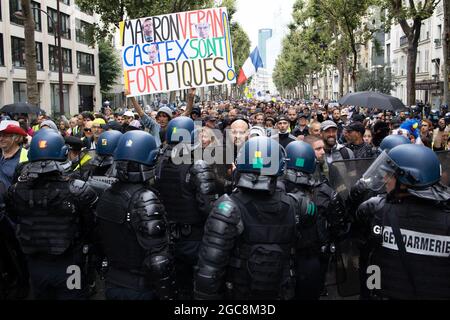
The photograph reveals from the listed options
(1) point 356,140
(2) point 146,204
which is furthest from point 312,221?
(1) point 356,140

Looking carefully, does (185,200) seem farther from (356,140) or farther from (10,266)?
(356,140)

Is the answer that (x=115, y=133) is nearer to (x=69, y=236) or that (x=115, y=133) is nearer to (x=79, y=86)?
(x=69, y=236)

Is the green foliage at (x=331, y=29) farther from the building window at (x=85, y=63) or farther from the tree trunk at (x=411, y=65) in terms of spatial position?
the building window at (x=85, y=63)

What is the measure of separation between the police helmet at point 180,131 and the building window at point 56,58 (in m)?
35.4

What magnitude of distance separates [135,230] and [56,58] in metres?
38.0

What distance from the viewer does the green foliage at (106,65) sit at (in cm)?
4822

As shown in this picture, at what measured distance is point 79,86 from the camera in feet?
144

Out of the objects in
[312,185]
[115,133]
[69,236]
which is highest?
[115,133]

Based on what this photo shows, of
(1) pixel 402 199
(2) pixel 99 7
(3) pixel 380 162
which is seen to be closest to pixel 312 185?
(3) pixel 380 162

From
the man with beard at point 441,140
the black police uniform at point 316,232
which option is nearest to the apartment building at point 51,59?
the man with beard at point 441,140

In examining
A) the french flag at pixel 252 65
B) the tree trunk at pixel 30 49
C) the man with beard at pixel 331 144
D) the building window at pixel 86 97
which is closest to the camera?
the man with beard at pixel 331 144

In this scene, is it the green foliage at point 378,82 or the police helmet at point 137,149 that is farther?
the green foliage at point 378,82

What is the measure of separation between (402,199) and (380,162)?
368 millimetres

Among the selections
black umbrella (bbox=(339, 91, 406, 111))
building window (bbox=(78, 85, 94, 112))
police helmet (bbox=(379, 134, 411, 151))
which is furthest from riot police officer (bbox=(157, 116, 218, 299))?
building window (bbox=(78, 85, 94, 112))
